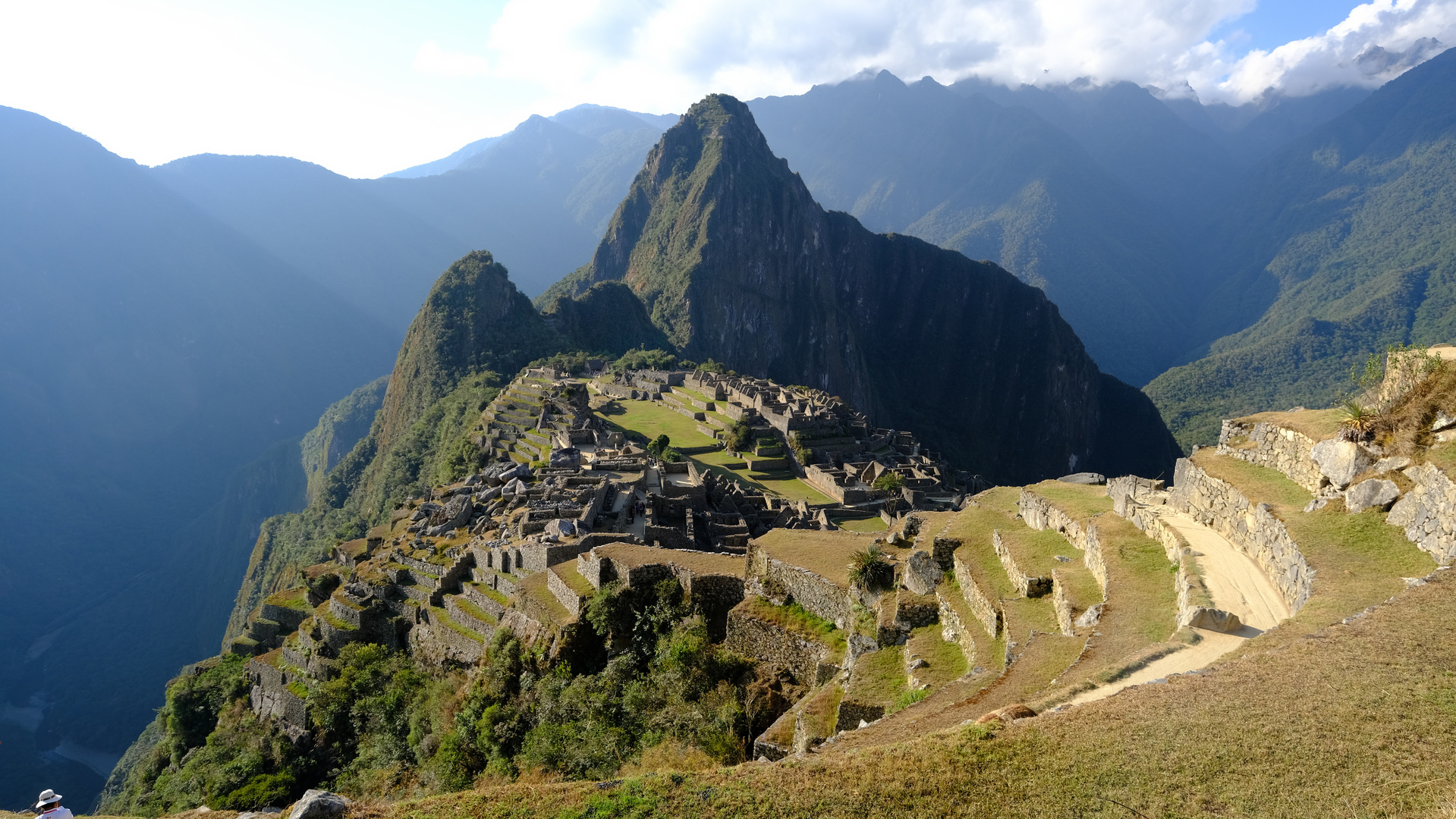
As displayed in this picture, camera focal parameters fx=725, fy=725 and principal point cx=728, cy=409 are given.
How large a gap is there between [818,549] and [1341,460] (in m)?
8.91

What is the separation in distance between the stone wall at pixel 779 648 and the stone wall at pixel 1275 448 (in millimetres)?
7870

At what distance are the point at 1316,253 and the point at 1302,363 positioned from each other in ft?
290

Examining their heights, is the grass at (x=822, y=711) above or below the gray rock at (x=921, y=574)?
below

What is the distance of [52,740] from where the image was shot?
62.4m

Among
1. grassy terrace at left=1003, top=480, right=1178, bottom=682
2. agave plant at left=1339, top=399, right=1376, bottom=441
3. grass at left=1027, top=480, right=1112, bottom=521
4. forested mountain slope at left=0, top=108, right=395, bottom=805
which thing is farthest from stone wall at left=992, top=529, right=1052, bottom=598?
forested mountain slope at left=0, top=108, right=395, bottom=805

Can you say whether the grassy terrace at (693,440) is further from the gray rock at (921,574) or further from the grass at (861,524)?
the gray rock at (921,574)

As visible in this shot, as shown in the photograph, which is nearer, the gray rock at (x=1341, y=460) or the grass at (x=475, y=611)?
the gray rock at (x=1341, y=460)

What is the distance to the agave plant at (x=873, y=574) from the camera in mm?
13562

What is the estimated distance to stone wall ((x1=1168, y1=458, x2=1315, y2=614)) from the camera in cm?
876

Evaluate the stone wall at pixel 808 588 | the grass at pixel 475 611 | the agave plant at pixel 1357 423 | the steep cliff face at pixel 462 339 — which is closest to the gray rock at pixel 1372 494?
the agave plant at pixel 1357 423

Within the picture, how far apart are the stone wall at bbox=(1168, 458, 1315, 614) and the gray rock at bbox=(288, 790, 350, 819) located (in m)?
9.87

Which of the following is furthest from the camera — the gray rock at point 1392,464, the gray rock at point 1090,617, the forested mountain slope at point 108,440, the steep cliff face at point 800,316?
the steep cliff face at point 800,316

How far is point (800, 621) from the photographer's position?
46.0ft

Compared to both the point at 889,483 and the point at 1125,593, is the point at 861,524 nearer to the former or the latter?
the point at 889,483
